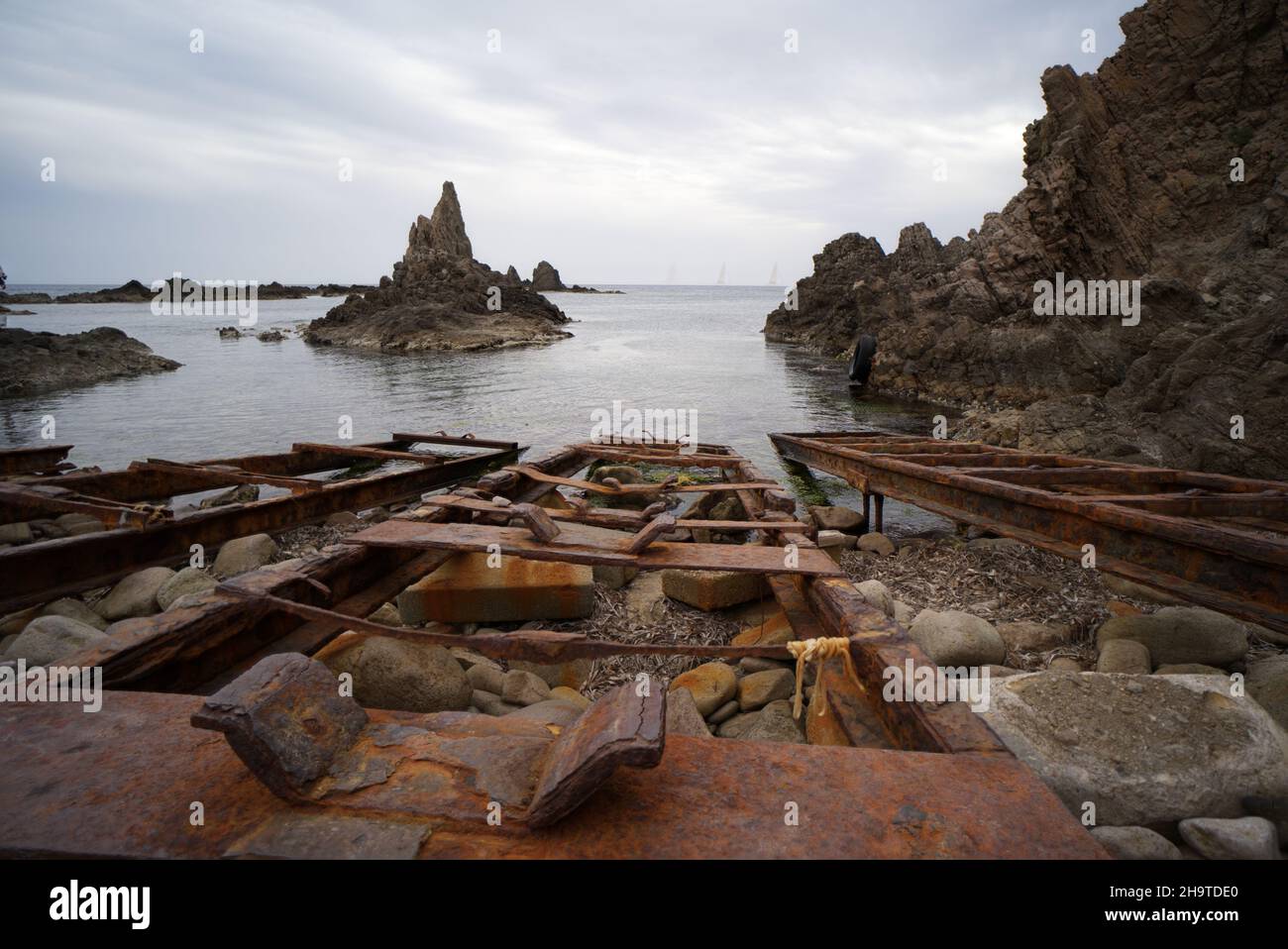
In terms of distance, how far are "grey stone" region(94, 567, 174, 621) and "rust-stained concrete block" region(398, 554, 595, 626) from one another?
219 centimetres

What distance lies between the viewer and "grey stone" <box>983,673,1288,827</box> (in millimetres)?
2363

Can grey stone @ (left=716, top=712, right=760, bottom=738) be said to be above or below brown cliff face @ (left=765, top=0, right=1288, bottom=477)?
below

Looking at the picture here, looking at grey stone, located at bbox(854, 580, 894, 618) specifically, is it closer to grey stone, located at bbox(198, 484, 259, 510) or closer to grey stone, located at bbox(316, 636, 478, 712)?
grey stone, located at bbox(316, 636, 478, 712)

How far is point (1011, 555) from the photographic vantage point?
19.6ft

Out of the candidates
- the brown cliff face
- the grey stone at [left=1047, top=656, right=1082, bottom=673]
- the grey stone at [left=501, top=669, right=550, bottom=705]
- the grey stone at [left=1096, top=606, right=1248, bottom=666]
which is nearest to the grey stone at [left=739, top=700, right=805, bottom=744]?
the grey stone at [left=501, top=669, right=550, bottom=705]

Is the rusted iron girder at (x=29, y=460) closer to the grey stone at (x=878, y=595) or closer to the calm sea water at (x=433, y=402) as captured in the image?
the calm sea water at (x=433, y=402)

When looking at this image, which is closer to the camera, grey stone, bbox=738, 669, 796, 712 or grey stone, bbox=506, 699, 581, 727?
grey stone, bbox=506, 699, 581, 727

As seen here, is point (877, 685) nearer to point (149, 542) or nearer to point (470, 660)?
point (470, 660)

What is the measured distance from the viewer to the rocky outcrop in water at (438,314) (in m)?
38.9

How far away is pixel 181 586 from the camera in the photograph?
4.45 metres

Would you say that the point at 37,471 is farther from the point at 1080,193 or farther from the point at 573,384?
the point at 1080,193

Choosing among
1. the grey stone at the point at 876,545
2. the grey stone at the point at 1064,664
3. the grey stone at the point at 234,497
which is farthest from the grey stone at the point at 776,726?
the grey stone at the point at 234,497
